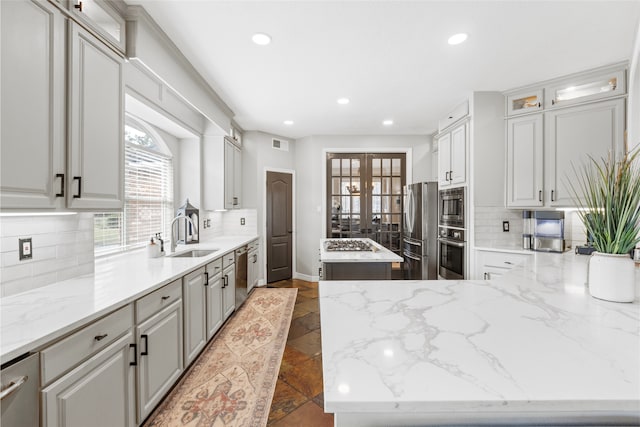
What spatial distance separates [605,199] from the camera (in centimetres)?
110

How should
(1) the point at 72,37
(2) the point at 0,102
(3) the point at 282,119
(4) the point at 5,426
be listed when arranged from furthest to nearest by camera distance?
(3) the point at 282,119, (1) the point at 72,37, (2) the point at 0,102, (4) the point at 5,426

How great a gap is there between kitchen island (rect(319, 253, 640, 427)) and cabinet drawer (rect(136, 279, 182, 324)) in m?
1.12

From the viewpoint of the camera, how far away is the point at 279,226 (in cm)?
502

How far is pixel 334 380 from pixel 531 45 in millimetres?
3015

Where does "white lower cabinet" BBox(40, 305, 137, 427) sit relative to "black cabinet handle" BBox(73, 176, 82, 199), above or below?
below

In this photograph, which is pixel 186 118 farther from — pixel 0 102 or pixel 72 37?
pixel 0 102

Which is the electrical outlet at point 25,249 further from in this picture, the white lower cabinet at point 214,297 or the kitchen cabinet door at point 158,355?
the white lower cabinet at point 214,297

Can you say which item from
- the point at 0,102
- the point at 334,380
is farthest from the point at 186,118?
the point at 334,380

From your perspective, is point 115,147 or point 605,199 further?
point 115,147

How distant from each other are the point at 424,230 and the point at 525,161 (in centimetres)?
148

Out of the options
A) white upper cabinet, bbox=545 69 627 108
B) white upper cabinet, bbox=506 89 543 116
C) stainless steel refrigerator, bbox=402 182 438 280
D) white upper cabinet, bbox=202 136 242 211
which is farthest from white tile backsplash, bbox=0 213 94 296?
white upper cabinet, bbox=545 69 627 108

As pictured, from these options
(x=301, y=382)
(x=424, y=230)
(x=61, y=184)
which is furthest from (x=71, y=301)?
(x=424, y=230)

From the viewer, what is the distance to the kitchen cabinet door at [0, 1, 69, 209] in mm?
1130

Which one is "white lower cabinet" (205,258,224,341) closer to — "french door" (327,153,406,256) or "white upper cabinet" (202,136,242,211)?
"white upper cabinet" (202,136,242,211)
